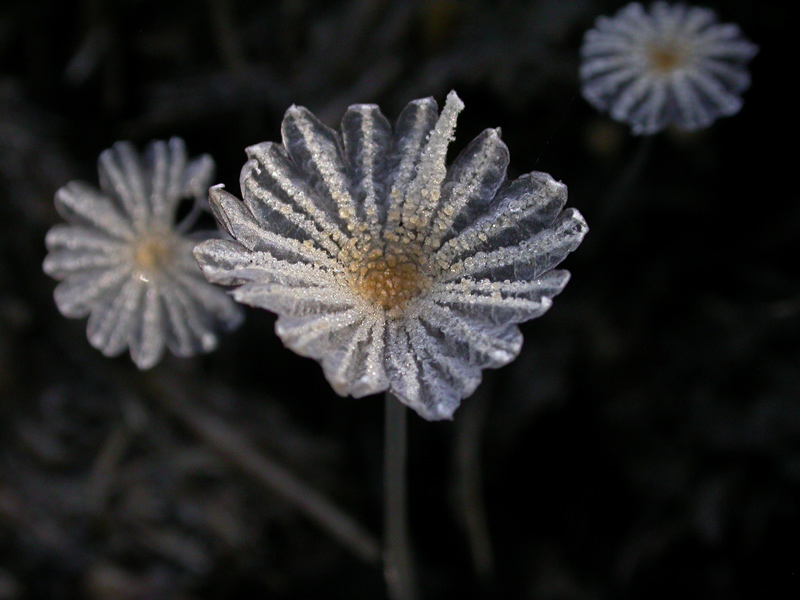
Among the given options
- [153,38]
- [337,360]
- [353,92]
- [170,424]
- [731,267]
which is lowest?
[337,360]

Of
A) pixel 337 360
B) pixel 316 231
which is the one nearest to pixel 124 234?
pixel 316 231

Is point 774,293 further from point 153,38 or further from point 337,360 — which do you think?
point 153,38

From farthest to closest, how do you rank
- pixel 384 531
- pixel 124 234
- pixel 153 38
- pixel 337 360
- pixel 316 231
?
pixel 153 38 < pixel 384 531 < pixel 124 234 < pixel 316 231 < pixel 337 360

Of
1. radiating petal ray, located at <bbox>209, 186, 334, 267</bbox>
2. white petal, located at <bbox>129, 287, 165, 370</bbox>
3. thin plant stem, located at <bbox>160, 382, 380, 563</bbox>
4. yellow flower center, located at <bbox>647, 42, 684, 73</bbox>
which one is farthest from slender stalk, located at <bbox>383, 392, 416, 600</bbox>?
yellow flower center, located at <bbox>647, 42, 684, 73</bbox>

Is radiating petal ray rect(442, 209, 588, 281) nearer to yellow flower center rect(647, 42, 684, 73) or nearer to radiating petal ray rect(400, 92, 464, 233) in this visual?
radiating petal ray rect(400, 92, 464, 233)

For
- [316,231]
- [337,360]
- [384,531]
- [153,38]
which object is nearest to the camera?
[337,360]

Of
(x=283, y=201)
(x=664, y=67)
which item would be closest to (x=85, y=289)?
(x=283, y=201)

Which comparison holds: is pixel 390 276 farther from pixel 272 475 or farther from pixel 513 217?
pixel 272 475
